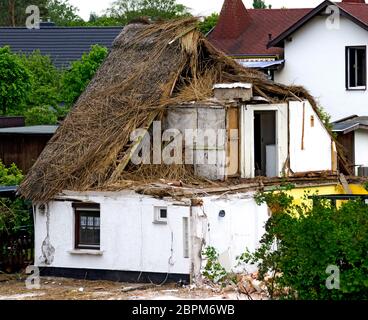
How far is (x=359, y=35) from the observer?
3991 cm

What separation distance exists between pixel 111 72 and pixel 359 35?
1328 centimetres

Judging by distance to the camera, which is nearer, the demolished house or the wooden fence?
the demolished house

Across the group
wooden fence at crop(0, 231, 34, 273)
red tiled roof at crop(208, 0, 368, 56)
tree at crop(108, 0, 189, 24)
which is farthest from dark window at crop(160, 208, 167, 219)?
tree at crop(108, 0, 189, 24)

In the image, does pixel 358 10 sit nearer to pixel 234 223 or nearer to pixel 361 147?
pixel 361 147

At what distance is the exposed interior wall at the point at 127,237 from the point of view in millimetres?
24703

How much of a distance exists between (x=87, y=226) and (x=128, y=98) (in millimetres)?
2812

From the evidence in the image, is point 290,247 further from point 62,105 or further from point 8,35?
point 8,35

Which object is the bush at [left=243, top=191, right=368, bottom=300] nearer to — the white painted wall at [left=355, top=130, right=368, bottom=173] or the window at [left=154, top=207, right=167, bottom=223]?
the window at [left=154, top=207, right=167, bottom=223]

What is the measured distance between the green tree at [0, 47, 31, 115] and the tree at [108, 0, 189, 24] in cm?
4655

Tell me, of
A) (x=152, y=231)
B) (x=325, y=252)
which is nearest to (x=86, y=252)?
(x=152, y=231)

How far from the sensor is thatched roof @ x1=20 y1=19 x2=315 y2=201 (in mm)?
26117

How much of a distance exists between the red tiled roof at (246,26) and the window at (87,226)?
23090 millimetres

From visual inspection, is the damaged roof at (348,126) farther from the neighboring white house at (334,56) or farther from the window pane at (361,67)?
the window pane at (361,67)

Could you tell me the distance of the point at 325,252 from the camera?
57.3 ft
